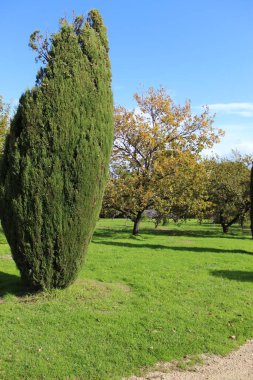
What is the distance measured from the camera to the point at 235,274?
12047 millimetres

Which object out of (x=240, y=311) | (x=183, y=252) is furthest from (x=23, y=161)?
(x=183, y=252)

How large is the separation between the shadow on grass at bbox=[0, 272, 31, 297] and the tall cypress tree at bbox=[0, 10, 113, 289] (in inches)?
18.7

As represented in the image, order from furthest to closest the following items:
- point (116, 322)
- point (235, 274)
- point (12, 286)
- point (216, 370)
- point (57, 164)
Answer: point (235, 274), point (12, 286), point (57, 164), point (116, 322), point (216, 370)

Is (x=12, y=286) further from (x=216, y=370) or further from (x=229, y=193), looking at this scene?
(x=229, y=193)

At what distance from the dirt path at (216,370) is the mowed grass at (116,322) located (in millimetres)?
225

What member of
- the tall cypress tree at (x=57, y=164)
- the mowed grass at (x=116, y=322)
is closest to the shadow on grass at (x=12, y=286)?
the mowed grass at (x=116, y=322)

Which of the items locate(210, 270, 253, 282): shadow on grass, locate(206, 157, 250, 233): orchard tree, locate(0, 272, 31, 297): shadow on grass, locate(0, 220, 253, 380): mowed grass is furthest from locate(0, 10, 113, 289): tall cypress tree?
locate(206, 157, 250, 233): orchard tree

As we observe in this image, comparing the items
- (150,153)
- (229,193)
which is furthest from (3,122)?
(229,193)

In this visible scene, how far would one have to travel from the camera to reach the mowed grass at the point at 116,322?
207 inches

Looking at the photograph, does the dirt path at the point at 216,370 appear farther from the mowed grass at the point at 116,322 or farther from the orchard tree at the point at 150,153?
the orchard tree at the point at 150,153

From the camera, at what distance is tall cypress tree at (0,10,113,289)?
25.1 feet

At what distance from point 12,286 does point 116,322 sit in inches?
122

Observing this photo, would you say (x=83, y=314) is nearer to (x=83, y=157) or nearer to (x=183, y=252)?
(x=83, y=157)

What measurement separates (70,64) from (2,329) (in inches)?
213
